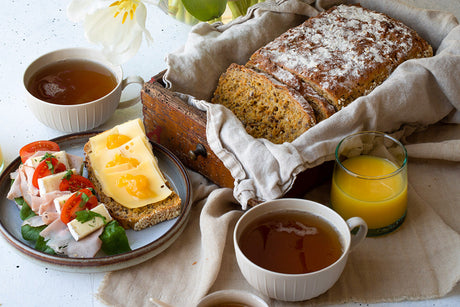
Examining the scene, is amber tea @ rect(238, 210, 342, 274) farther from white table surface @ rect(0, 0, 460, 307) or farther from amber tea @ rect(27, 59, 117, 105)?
amber tea @ rect(27, 59, 117, 105)

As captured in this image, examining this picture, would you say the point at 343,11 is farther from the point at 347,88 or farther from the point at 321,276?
the point at 321,276

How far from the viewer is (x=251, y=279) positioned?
156cm

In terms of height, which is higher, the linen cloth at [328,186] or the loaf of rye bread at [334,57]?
the loaf of rye bread at [334,57]

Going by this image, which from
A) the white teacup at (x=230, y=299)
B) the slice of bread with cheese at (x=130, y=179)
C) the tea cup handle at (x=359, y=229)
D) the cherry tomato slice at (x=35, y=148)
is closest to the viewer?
the white teacup at (x=230, y=299)

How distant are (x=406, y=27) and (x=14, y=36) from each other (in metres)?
1.68

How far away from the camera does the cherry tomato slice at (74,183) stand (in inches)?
71.0

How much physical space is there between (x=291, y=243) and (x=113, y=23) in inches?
33.9

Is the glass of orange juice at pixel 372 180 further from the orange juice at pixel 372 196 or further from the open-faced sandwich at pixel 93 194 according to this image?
the open-faced sandwich at pixel 93 194

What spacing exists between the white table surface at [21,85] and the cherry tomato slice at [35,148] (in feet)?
0.69

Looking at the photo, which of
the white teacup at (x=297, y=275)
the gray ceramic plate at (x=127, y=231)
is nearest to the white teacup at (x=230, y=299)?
the white teacup at (x=297, y=275)

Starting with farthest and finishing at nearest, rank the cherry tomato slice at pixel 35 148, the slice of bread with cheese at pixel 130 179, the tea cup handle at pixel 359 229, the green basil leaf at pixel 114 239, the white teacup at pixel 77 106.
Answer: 1. the white teacup at pixel 77 106
2. the cherry tomato slice at pixel 35 148
3. the slice of bread with cheese at pixel 130 179
4. the green basil leaf at pixel 114 239
5. the tea cup handle at pixel 359 229

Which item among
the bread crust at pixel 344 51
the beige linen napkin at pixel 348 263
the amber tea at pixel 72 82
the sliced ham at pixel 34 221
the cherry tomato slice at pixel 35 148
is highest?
the bread crust at pixel 344 51

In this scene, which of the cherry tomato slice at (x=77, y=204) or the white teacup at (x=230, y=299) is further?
the cherry tomato slice at (x=77, y=204)

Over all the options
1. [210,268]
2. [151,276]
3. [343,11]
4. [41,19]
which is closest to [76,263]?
[151,276]
